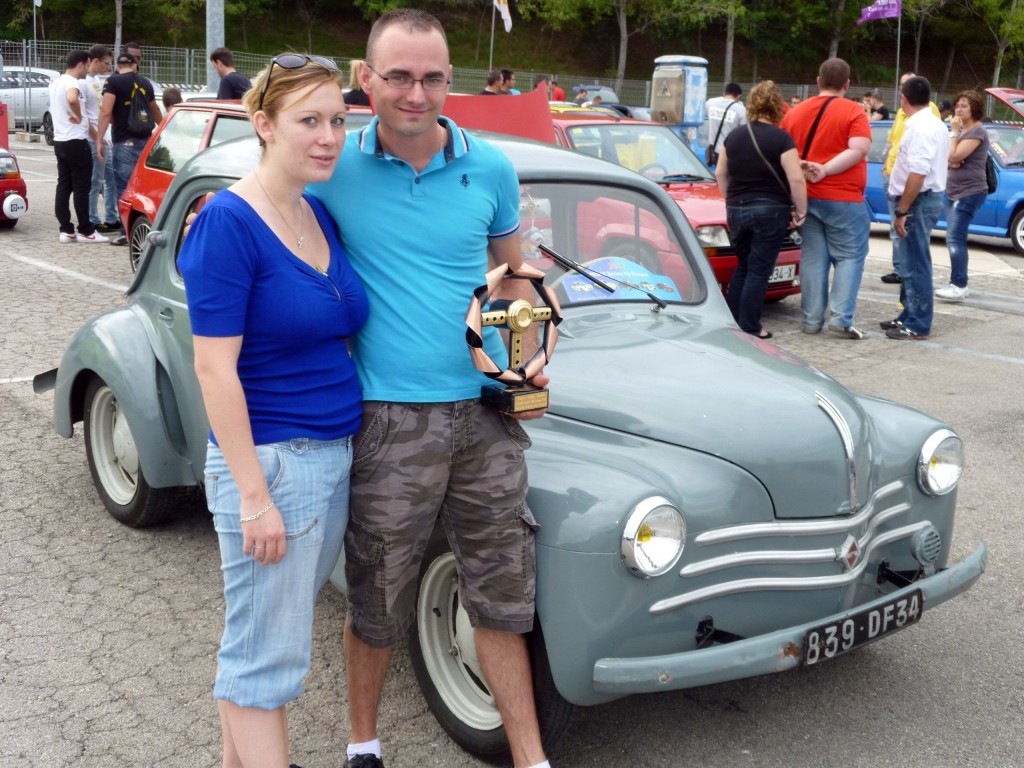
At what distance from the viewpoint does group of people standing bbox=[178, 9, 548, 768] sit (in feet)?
7.87

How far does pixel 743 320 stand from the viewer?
8.59 m

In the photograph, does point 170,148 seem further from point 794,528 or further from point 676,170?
point 794,528

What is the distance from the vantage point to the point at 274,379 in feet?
8.09

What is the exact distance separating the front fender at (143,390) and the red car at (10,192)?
8820 millimetres

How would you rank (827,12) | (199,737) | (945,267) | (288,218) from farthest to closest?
(827,12) < (945,267) < (199,737) < (288,218)

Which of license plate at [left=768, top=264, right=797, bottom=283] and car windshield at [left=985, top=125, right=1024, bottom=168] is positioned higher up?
car windshield at [left=985, top=125, right=1024, bottom=168]

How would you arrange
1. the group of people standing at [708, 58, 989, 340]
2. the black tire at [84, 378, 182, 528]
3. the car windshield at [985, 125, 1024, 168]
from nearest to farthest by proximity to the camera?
the black tire at [84, 378, 182, 528]
the group of people standing at [708, 58, 989, 340]
the car windshield at [985, 125, 1024, 168]

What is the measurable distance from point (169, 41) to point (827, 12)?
29.1 meters

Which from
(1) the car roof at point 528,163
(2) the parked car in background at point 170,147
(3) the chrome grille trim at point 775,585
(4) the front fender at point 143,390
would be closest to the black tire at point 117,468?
(4) the front fender at point 143,390

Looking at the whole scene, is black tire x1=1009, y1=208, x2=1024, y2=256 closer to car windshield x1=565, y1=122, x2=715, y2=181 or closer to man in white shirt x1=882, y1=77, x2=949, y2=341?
man in white shirt x1=882, y1=77, x2=949, y2=341

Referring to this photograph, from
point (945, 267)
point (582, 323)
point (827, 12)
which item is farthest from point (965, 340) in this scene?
point (827, 12)

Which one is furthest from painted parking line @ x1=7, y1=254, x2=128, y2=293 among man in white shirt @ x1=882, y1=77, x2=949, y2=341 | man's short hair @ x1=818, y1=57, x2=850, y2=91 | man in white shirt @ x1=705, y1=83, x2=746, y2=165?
man in white shirt @ x1=705, y1=83, x2=746, y2=165

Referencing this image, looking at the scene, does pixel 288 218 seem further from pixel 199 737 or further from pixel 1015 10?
pixel 1015 10

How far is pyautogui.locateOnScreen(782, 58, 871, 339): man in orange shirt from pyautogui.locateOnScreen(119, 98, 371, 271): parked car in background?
4416mm
